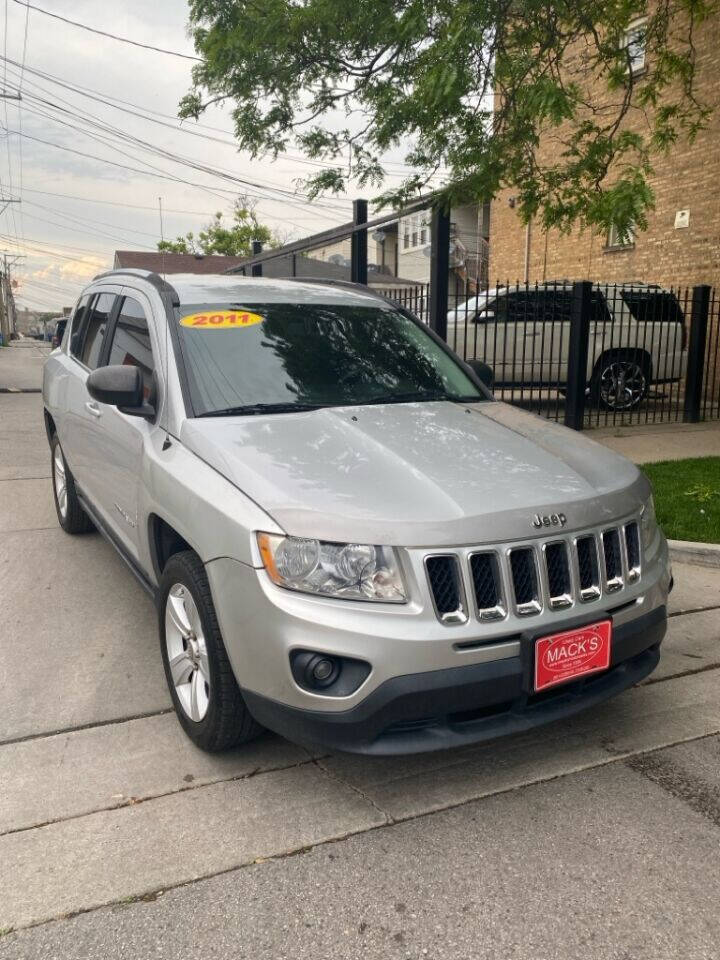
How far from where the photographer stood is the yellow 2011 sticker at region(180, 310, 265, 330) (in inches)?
152

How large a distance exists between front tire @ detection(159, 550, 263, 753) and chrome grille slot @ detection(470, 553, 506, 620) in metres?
0.92

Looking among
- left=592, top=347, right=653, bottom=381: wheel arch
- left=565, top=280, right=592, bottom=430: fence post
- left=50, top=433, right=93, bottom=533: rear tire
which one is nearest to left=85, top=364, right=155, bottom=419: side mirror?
left=50, top=433, right=93, bottom=533: rear tire

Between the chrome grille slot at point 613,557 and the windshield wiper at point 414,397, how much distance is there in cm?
129

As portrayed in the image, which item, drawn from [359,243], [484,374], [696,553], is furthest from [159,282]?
[359,243]

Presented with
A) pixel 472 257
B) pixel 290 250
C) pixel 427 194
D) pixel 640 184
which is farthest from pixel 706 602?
pixel 472 257

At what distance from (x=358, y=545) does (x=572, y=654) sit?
82cm

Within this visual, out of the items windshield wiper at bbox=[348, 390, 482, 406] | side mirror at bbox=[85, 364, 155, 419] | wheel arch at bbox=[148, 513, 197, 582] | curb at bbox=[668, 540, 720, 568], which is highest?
side mirror at bbox=[85, 364, 155, 419]

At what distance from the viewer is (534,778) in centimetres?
297

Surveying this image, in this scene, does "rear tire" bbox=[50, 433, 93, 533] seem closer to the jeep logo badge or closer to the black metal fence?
the jeep logo badge

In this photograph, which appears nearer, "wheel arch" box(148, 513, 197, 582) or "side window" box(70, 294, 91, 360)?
"wheel arch" box(148, 513, 197, 582)

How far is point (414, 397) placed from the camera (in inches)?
155

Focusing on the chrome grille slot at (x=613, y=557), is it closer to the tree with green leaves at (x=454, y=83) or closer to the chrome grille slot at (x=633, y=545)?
the chrome grille slot at (x=633, y=545)

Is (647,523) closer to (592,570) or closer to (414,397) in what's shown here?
(592,570)

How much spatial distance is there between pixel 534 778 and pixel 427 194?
7.18 meters
